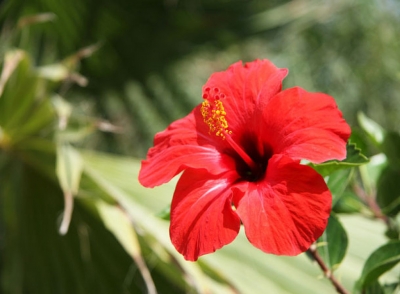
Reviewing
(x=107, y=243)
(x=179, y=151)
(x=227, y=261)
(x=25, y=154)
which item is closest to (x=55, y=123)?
(x=25, y=154)

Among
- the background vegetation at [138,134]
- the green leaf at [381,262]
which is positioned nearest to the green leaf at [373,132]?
the background vegetation at [138,134]

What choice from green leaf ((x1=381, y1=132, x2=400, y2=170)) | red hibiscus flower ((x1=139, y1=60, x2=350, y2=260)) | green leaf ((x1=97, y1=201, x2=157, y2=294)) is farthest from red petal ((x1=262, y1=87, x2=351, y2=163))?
green leaf ((x1=97, y1=201, x2=157, y2=294))

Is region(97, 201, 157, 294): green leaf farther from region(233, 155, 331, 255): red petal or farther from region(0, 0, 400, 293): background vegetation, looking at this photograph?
region(233, 155, 331, 255): red petal

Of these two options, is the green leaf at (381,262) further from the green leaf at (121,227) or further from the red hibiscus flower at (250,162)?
the green leaf at (121,227)

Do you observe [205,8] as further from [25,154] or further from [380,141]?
[380,141]

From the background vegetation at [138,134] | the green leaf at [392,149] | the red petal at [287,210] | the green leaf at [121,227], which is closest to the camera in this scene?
the red petal at [287,210]

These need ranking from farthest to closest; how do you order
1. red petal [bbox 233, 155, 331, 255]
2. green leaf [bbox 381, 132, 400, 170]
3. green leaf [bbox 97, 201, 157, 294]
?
green leaf [bbox 97, 201, 157, 294] < green leaf [bbox 381, 132, 400, 170] < red petal [bbox 233, 155, 331, 255]
